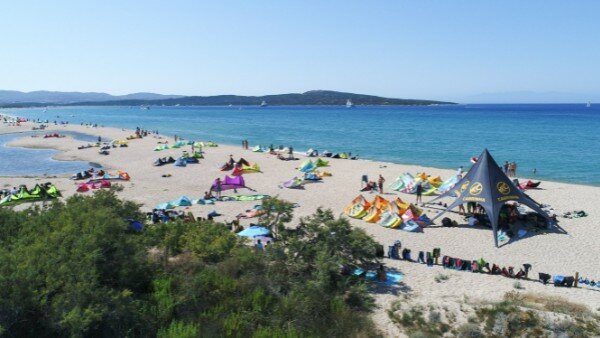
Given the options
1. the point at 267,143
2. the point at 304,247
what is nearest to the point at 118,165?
the point at 267,143

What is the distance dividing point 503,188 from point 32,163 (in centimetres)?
3982

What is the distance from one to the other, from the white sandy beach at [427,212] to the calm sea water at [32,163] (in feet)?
7.21

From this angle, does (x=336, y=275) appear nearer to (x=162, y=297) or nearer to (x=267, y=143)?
(x=162, y=297)

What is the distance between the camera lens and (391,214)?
19.3m

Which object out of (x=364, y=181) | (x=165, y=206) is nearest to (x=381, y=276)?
(x=165, y=206)

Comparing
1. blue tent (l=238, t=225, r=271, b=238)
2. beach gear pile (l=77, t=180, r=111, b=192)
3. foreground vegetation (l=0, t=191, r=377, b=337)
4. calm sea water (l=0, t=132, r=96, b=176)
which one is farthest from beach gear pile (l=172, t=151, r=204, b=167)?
foreground vegetation (l=0, t=191, r=377, b=337)

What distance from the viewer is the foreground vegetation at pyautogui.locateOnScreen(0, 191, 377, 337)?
26.4 ft

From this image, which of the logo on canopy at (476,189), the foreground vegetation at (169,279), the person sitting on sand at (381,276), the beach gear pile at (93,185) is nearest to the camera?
the foreground vegetation at (169,279)

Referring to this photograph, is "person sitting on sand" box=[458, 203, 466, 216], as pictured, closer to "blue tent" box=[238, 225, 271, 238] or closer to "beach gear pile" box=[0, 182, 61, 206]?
"blue tent" box=[238, 225, 271, 238]

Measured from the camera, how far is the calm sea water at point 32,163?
120ft

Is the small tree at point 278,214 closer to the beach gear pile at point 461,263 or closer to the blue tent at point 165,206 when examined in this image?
the beach gear pile at point 461,263

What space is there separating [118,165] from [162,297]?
30874mm

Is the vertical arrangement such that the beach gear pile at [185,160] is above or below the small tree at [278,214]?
below

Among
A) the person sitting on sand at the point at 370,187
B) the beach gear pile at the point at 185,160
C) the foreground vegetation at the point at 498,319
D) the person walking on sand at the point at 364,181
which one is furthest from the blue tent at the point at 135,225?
the beach gear pile at the point at 185,160
